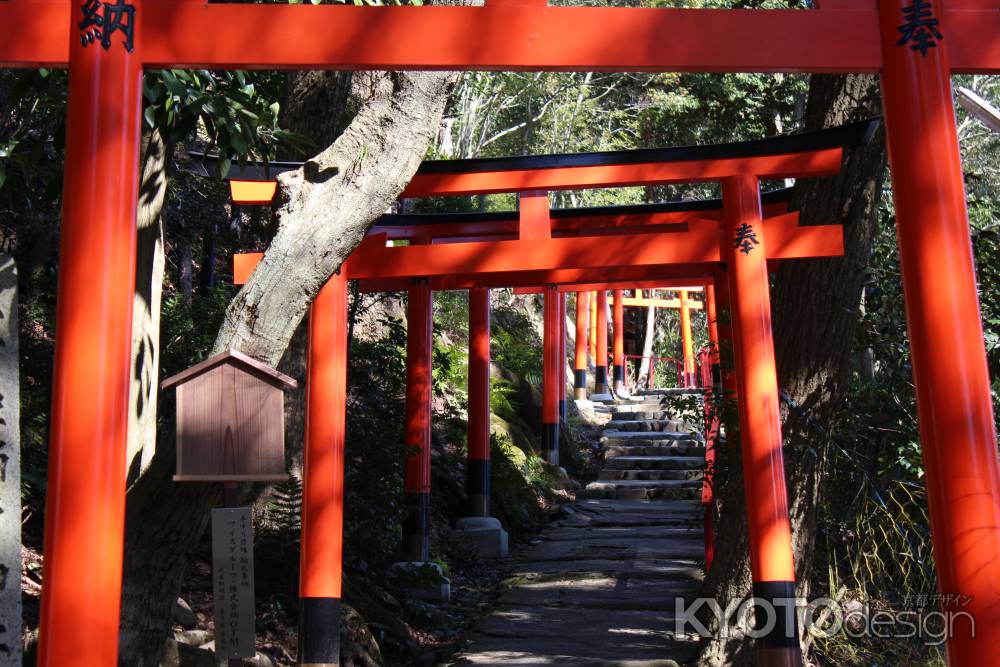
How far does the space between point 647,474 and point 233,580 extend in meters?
11.3

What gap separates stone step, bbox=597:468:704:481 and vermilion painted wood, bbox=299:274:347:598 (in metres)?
8.82

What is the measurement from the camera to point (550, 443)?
14.6m

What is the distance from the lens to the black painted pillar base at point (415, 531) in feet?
29.9

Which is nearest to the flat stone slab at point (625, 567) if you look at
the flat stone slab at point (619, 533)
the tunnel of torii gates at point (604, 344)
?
the flat stone slab at point (619, 533)

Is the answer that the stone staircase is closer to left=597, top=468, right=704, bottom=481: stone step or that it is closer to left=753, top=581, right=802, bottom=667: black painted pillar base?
left=597, top=468, right=704, bottom=481: stone step

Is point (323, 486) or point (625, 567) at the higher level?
point (323, 486)

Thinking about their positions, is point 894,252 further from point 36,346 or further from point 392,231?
point 36,346

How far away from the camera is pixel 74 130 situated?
3.33 meters

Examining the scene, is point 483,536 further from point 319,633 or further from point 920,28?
point 920,28

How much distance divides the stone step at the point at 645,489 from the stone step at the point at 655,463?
1.18 ft

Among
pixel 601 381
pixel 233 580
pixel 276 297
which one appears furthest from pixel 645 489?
pixel 233 580

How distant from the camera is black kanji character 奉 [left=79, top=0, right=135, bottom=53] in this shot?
3.38m

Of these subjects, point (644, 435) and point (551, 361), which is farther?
point (644, 435)

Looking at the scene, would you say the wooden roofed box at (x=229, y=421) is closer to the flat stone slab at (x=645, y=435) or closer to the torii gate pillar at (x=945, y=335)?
the torii gate pillar at (x=945, y=335)
